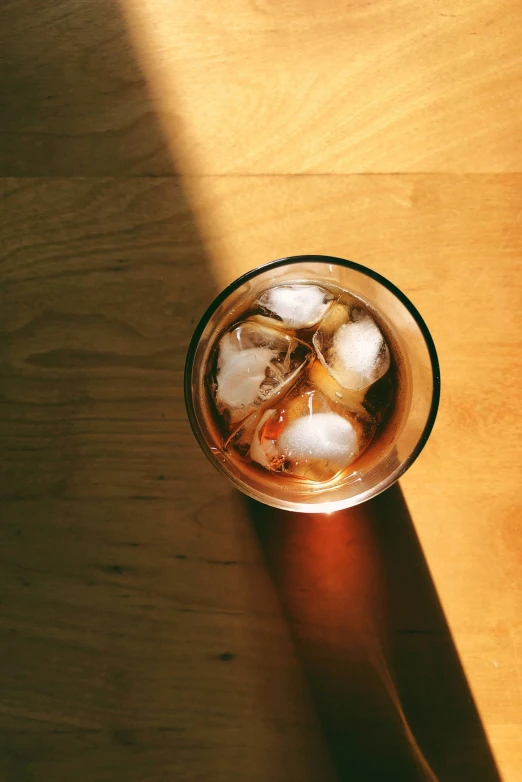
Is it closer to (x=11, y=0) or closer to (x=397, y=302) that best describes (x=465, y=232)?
(x=397, y=302)

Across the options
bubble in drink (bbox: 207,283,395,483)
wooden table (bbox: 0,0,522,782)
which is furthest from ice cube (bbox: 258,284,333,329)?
wooden table (bbox: 0,0,522,782)

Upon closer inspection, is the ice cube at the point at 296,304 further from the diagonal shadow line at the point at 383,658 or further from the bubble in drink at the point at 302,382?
the diagonal shadow line at the point at 383,658

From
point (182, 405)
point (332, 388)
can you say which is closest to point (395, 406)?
point (332, 388)

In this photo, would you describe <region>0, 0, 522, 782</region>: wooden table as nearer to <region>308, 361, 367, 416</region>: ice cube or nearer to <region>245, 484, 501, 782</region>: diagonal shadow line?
<region>245, 484, 501, 782</region>: diagonal shadow line

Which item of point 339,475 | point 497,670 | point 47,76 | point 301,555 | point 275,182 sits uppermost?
point 47,76

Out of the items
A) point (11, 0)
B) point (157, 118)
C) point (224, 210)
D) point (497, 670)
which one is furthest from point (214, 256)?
point (497, 670)

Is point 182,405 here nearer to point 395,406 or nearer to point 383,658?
point 395,406

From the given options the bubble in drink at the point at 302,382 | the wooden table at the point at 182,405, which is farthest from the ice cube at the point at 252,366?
the wooden table at the point at 182,405
